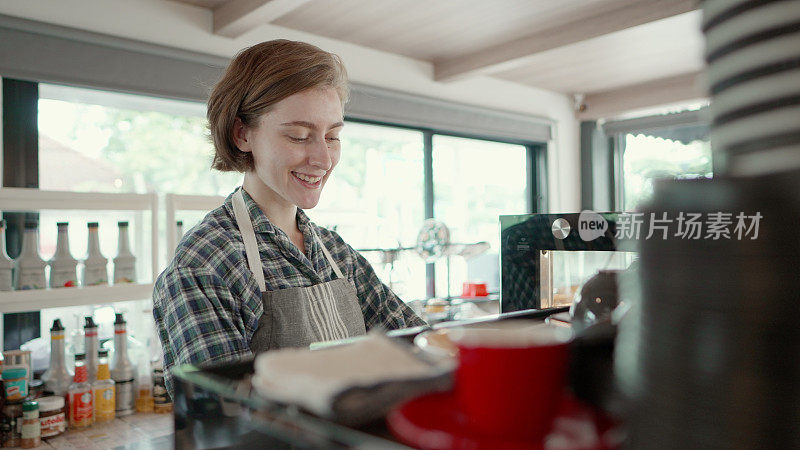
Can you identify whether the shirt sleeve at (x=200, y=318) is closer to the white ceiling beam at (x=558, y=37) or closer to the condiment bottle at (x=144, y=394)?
the condiment bottle at (x=144, y=394)

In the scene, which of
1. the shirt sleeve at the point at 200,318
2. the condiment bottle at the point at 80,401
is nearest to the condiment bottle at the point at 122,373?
the condiment bottle at the point at 80,401

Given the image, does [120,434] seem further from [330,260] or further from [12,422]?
[330,260]

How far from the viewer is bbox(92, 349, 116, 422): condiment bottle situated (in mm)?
1896

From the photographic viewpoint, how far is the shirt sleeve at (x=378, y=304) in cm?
109

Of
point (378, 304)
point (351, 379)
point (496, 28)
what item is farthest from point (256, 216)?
point (496, 28)

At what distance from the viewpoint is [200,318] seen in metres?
0.83

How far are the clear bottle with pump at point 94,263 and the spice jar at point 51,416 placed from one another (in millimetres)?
372

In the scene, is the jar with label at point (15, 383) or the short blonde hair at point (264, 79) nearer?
the short blonde hair at point (264, 79)

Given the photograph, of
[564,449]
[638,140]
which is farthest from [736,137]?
[638,140]

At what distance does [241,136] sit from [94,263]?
107cm

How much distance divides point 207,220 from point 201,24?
1.73 meters

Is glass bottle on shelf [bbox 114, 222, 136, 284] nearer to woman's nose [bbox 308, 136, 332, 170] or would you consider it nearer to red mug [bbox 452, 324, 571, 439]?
woman's nose [bbox 308, 136, 332, 170]

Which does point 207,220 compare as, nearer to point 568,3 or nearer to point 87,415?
point 87,415
